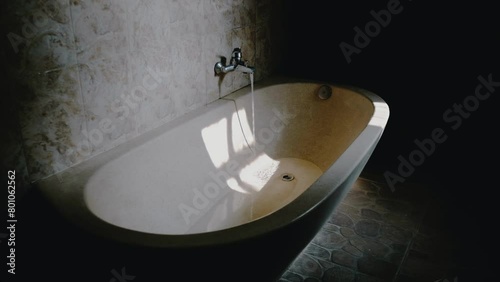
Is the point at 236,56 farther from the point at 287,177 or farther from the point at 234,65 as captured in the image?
the point at 287,177

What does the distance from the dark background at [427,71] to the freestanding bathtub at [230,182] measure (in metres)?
0.46

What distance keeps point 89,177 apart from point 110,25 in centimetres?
55

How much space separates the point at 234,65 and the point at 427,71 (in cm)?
133

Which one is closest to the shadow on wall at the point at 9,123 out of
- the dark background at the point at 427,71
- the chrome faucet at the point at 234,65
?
the chrome faucet at the point at 234,65

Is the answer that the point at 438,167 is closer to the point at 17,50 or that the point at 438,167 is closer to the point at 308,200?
the point at 308,200

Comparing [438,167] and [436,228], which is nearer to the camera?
[436,228]

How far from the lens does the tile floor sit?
62.2 inches

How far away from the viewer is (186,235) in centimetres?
84

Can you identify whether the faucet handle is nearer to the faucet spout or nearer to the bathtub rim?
the faucet spout

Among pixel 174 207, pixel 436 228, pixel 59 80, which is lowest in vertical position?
pixel 436 228

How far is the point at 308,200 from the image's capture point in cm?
102

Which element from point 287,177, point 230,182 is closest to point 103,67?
point 230,182

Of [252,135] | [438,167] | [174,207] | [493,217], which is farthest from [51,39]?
[438,167]

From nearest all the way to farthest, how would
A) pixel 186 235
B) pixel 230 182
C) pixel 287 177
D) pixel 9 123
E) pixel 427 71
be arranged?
pixel 186 235 → pixel 9 123 → pixel 230 182 → pixel 287 177 → pixel 427 71
